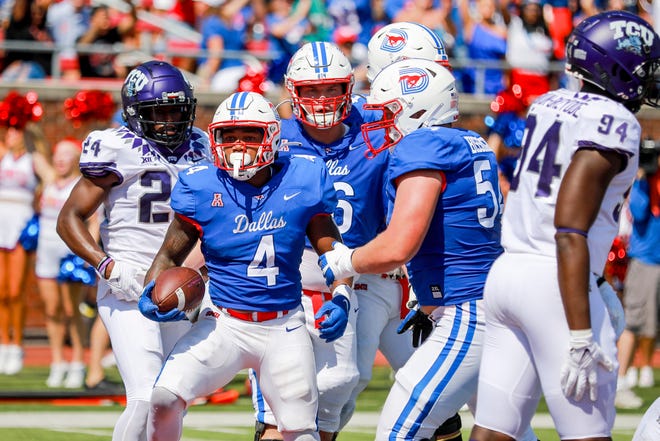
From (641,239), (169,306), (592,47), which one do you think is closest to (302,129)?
(169,306)

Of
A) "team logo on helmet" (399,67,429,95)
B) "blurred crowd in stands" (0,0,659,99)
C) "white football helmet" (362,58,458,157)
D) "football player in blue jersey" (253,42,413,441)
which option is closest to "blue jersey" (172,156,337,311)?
"white football helmet" (362,58,458,157)

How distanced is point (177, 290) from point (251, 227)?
40cm

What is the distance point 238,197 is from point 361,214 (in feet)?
3.02

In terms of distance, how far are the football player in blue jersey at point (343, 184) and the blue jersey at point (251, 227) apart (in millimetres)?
647

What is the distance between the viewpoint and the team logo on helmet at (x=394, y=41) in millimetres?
6387

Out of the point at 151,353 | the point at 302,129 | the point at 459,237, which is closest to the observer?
the point at 459,237

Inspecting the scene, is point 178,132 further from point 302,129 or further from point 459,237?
point 459,237

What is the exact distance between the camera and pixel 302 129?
622 cm

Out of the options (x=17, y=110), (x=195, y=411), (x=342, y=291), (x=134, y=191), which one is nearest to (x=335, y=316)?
(x=342, y=291)

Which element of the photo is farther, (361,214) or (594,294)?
(361,214)

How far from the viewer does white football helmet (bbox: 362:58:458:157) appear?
17.1ft

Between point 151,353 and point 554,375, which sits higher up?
point 554,375

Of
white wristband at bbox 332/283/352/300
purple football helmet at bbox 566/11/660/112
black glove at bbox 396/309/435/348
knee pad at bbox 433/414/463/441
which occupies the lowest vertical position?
knee pad at bbox 433/414/463/441

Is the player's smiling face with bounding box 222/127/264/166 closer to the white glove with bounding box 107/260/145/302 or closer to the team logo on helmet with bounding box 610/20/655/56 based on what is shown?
the white glove with bounding box 107/260/145/302
